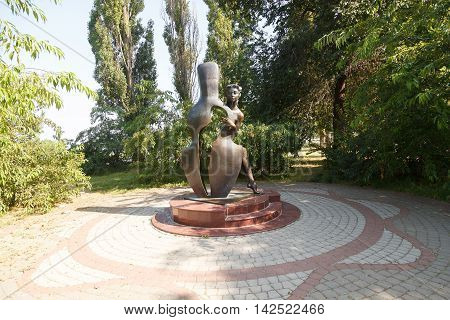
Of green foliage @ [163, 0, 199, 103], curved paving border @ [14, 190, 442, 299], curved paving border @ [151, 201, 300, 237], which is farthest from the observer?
green foliage @ [163, 0, 199, 103]

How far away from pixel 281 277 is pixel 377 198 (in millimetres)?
6423

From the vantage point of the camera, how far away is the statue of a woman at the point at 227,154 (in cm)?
695

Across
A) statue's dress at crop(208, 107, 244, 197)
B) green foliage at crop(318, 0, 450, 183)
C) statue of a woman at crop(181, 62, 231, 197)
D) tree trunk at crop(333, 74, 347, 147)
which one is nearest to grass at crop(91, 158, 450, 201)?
green foliage at crop(318, 0, 450, 183)

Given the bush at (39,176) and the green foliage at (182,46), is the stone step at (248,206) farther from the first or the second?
the green foliage at (182,46)

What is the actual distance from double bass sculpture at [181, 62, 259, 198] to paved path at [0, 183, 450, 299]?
→ 183 cm

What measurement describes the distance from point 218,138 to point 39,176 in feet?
21.8

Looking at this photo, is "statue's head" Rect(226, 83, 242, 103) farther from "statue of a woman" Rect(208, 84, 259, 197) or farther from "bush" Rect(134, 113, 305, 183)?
"bush" Rect(134, 113, 305, 183)

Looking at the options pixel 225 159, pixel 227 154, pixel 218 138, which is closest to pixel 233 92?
pixel 218 138

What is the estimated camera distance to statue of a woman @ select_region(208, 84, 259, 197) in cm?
695

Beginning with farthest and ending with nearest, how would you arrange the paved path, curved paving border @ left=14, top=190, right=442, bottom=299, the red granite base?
the red granite base, curved paving border @ left=14, top=190, right=442, bottom=299, the paved path

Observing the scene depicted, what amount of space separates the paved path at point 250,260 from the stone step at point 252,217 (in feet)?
1.87

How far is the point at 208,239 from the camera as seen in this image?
5.66m

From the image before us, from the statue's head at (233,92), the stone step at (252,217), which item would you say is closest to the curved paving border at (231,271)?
the stone step at (252,217)

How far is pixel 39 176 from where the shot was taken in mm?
9484
